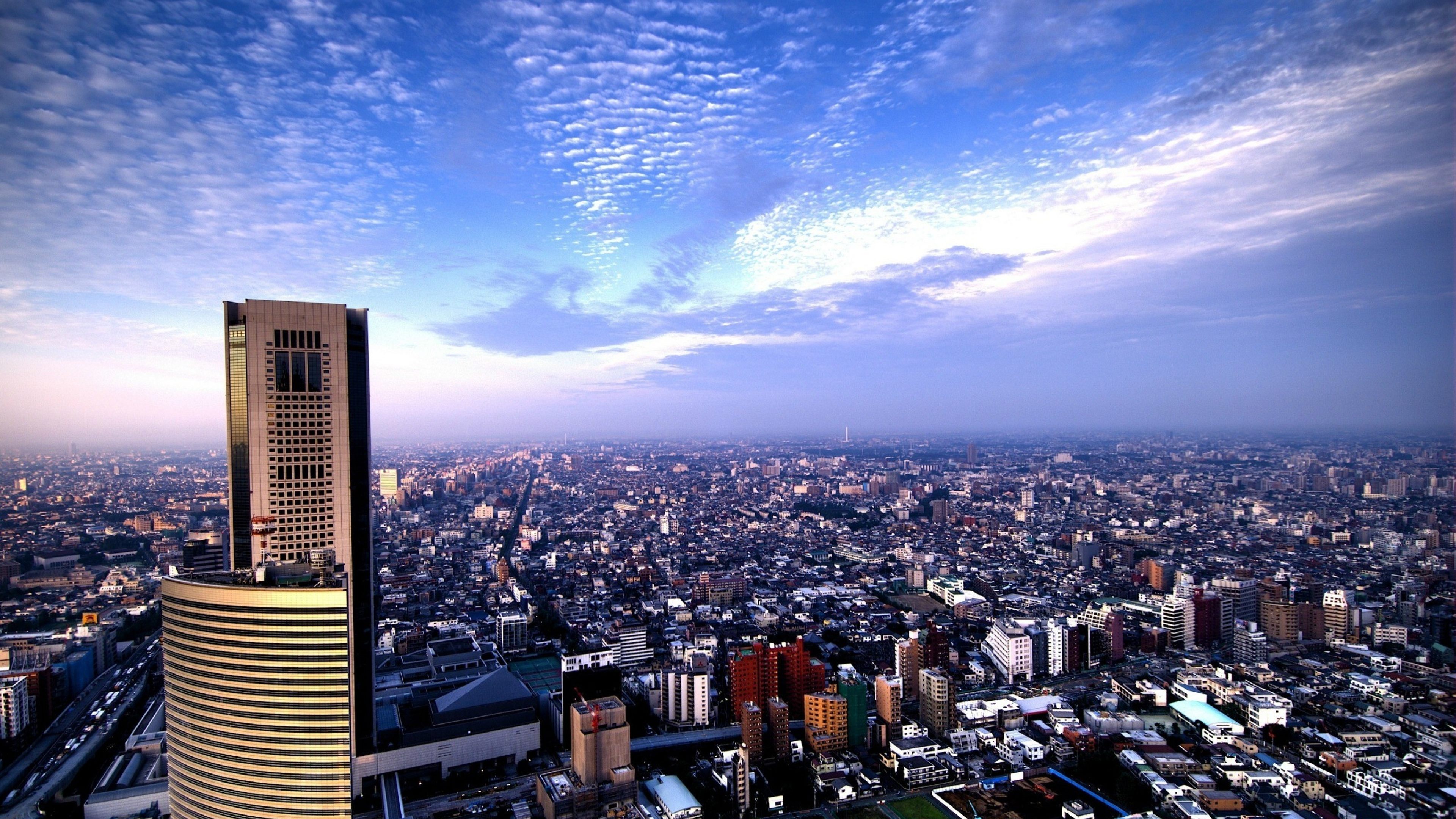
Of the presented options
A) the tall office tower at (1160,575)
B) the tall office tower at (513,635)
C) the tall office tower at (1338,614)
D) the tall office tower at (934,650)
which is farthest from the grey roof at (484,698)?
the tall office tower at (1160,575)

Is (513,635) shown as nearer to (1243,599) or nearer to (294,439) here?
(294,439)

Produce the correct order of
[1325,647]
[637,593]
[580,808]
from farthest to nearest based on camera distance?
[637,593]
[1325,647]
[580,808]

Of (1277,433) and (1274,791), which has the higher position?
(1277,433)

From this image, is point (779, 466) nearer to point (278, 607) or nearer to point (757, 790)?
point (757, 790)

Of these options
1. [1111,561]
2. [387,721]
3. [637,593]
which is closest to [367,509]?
[387,721]

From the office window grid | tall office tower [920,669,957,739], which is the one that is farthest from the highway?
tall office tower [920,669,957,739]

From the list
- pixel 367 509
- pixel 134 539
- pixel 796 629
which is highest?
pixel 367 509

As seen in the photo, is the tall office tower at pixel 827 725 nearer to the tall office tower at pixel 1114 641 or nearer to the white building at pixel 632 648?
the white building at pixel 632 648

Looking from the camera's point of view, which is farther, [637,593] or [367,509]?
[637,593]

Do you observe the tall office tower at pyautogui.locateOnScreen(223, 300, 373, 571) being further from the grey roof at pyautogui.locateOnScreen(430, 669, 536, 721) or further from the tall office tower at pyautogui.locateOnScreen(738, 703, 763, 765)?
the tall office tower at pyautogui.locateOnScreen(738, 703, 763, 765)
